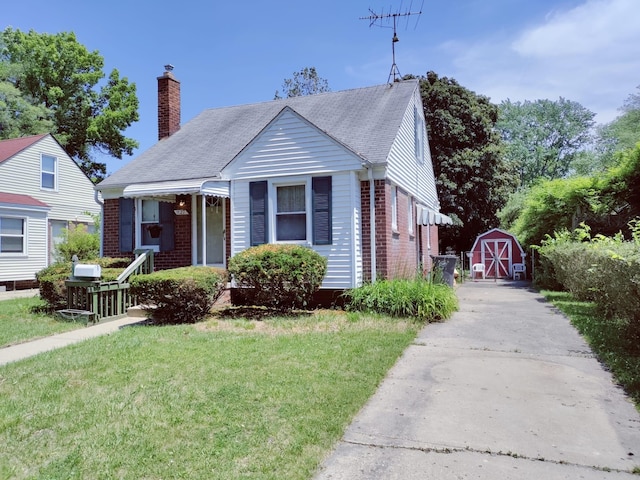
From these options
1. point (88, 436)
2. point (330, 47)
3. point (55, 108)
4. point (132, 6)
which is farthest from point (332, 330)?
point (55, 108)

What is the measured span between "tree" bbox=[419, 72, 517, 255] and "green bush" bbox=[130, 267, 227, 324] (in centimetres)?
2019

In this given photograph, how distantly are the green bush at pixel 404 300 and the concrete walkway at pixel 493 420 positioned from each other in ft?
6.55

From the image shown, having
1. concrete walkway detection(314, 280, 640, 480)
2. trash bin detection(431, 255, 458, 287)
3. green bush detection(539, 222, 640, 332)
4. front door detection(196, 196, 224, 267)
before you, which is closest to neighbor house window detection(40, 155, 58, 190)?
front door detection(196, 196, 224, 267)

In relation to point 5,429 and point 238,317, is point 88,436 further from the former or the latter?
point 238,317

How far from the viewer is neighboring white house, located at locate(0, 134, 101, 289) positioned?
57.9 feet

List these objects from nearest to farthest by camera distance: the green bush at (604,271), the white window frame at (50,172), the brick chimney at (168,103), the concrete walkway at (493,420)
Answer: the concrete walkway at (493,420)
the green bush at (604,271)
the brick chimney at (168,103)
the white window frame at (50,172)

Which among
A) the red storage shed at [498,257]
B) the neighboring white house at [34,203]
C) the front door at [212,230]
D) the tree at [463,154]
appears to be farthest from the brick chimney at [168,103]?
the red storage shed at [498,257]

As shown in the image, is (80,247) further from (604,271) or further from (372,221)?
(604,271)

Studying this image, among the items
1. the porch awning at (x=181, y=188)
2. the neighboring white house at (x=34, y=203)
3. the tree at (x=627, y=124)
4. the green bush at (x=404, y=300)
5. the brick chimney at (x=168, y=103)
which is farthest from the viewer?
the tree at (x=627, y=124)

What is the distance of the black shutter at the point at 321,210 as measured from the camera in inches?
399

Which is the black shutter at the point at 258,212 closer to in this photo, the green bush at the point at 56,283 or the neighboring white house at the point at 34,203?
the green bush at the point at 56,283

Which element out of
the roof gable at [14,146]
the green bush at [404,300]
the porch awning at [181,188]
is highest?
the roof gable at [14,146]

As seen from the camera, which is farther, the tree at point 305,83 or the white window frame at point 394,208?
the tree at point 305,83

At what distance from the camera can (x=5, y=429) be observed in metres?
3.80
